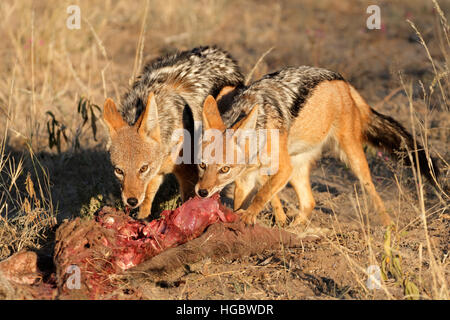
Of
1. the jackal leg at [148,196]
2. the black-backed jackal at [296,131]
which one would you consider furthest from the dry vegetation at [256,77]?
the jackal leg at [148,196]

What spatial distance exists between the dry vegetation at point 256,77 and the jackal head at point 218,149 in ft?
2.33

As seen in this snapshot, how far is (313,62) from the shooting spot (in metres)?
10.3

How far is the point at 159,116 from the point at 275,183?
138 cm

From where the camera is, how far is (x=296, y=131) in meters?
5.98

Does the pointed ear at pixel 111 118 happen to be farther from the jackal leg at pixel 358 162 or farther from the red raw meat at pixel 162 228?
the jackal leg at pixel 358 162

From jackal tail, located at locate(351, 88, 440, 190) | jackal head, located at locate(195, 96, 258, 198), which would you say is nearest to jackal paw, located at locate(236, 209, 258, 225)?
jackal head, located at locate(195, 96, 258, 198)

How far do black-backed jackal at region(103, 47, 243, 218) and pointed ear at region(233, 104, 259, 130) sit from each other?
2.82 ft

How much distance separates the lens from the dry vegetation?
448 centimetres

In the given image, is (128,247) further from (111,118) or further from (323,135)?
(323,135)

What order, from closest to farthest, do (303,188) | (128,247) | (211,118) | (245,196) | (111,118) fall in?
(128,247), (211,118), (111,118), (245,196), (303,188)

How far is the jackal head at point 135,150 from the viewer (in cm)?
526

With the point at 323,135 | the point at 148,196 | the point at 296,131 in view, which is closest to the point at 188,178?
the point at 148,196

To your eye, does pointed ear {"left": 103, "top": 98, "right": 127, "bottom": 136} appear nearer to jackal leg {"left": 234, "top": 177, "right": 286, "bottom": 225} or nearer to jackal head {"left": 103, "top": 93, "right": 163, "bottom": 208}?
jackal head {"left": 103, "top": 93, "right": 163, "bottom": 208}
